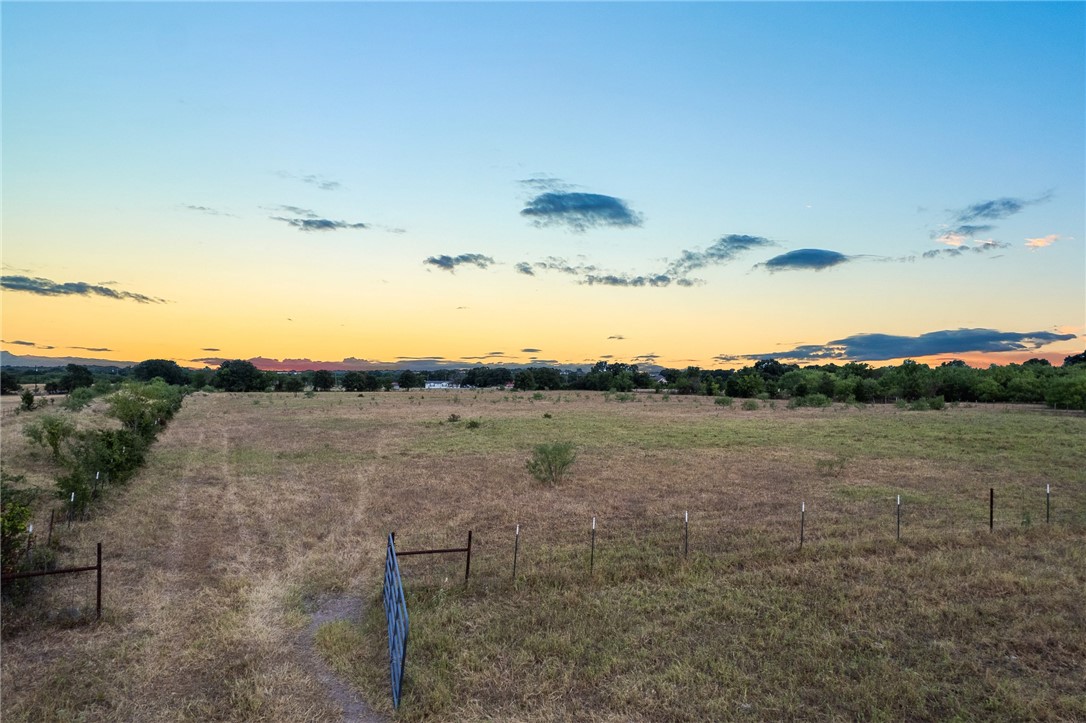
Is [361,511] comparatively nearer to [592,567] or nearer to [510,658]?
[592,567]

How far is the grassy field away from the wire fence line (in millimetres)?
106

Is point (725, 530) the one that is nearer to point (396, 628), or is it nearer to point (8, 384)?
point (396, 628)

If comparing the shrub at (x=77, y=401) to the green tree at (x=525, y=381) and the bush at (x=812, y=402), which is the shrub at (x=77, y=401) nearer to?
the bush at (x=812, y=402)

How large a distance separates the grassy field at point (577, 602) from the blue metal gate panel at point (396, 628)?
1.00 ft

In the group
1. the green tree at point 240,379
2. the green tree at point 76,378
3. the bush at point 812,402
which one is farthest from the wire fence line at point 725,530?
the green tree at point 240,379

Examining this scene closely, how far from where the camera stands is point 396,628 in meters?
8.62

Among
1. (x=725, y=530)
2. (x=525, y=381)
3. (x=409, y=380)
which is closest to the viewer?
(x=725, y=530)

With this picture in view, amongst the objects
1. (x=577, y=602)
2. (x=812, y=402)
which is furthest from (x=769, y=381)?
(x=577, y=602)

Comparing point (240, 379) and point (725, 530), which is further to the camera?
point (240, 379)

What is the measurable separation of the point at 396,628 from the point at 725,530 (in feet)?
34.8

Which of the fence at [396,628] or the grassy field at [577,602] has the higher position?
the fence at [396,628]

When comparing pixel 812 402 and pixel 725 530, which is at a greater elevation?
pixel 812 402

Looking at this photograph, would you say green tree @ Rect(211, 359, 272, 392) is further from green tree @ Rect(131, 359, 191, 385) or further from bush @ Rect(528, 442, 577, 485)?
bush @ Rect(528, 442, 577, 485)

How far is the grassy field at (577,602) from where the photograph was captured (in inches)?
319
